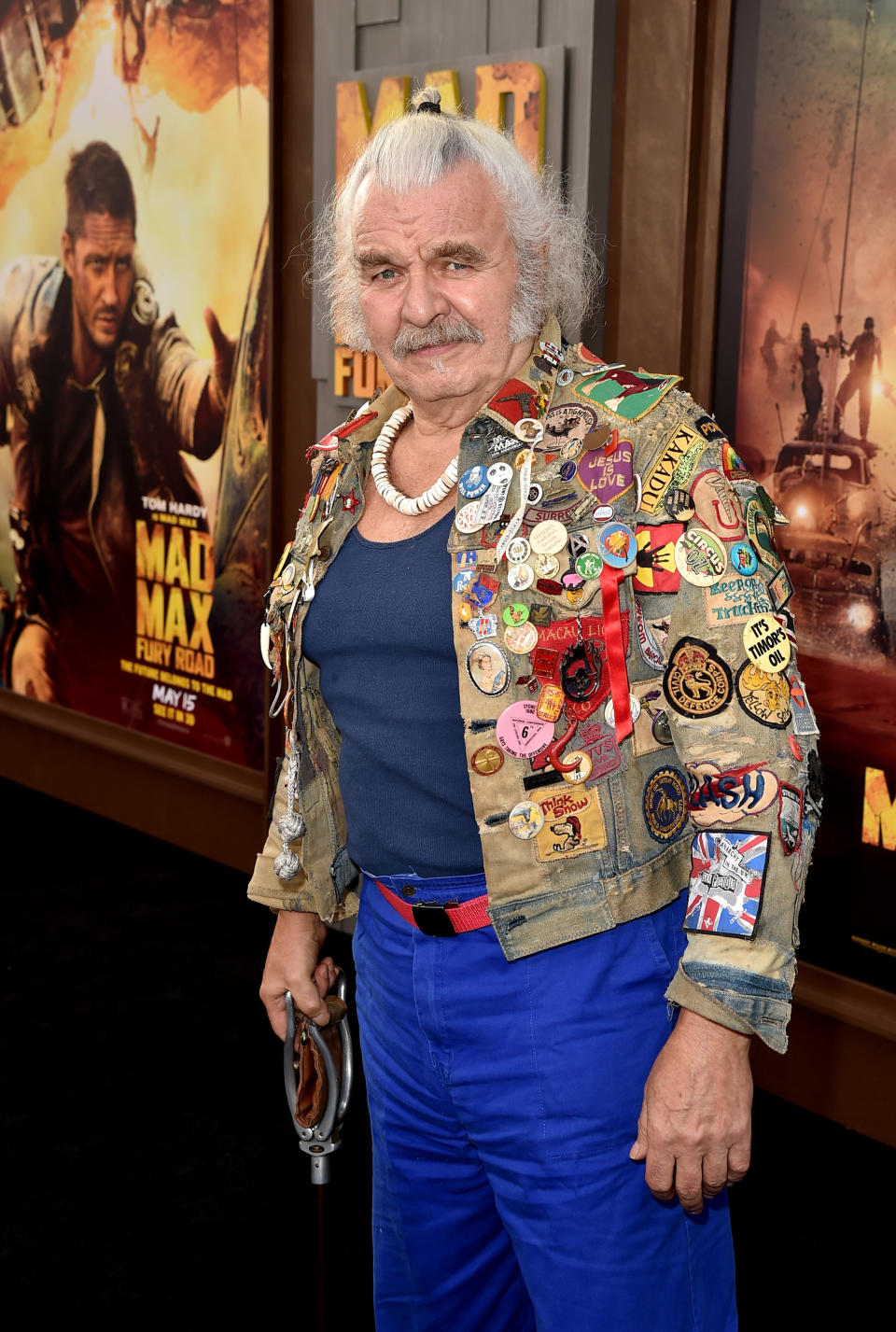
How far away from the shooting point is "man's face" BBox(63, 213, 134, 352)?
4492 mm

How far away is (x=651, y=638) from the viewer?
1.36m

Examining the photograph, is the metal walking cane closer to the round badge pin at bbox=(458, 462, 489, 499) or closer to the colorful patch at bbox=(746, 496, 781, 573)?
the round badge pin at bbox=(458, 462, 489, 499)

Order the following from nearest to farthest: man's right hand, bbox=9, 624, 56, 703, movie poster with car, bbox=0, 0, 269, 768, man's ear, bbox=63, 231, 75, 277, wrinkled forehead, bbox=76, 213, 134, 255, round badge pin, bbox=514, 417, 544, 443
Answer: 1. round badge pin, bbox=514, 417, 544, 443
2. movie poster with car, bbox=0, 0, 269, 768
3. wrinkled forehead, bbox=76, 213, 134, 255
4. man's ear, bbox=63, 231, 75, 277
5. man's right hand, bbox=9, 624, 56, 703

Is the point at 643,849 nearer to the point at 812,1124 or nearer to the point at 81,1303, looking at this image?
the point at 81,1303

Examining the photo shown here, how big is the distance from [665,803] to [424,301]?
608 millimetres

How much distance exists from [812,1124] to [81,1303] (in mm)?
1609

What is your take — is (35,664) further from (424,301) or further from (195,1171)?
(424,301)

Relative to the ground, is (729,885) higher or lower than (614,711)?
lower

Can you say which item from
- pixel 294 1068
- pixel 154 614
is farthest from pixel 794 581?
pixel 154 614

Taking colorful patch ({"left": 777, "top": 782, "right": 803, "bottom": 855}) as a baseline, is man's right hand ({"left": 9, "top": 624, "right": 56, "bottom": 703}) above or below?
A: below

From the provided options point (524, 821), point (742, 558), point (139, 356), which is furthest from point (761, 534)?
point (139, 356)

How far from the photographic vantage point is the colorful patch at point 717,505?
1297 millimetres

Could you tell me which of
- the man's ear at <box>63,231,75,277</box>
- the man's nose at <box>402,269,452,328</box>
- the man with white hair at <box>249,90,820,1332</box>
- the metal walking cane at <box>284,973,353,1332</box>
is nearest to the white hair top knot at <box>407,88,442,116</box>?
the man with white hair at <box>249,90,820,1332</box>

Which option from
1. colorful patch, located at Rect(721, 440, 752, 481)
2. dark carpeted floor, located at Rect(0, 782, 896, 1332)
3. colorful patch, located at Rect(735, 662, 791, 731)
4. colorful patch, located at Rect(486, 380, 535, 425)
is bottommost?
dark carpeted floor, located at Rect(0, 782, 896, 1332)
